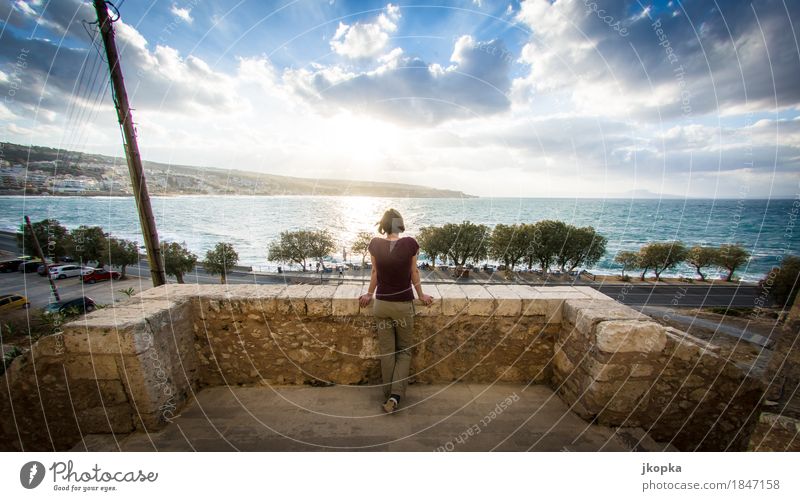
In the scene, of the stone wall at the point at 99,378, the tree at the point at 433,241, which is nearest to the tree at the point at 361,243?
the tree at the point at 433,241

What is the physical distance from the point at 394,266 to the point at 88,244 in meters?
50.8

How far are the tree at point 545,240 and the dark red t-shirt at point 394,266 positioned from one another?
38535mm

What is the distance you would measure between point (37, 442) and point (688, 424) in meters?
6.92

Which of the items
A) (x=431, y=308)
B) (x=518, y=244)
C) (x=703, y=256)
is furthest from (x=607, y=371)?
(x=703, y=256)

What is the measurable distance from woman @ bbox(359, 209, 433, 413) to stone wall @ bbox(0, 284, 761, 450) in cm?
35

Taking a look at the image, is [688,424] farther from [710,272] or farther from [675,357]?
[710,272]

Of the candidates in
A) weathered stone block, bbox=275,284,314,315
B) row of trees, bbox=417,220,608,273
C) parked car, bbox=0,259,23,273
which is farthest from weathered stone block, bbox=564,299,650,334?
parked car, bbox=0,259,23,273

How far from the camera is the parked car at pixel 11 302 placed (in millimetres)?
19875

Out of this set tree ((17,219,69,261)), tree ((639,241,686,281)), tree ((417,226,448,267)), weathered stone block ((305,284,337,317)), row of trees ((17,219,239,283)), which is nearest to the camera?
weathered stone block ((305,284,337,317))

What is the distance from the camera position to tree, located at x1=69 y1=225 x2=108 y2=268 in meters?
36.0

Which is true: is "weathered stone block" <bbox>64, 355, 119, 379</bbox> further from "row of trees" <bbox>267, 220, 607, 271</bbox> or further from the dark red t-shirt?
"row of trees" <bbox>267, 220, 607, 271</bbox>

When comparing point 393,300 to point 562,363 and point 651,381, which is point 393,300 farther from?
point 651,381

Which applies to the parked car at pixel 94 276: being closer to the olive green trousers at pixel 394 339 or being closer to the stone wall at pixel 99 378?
the stone wall at pixel 99 378
